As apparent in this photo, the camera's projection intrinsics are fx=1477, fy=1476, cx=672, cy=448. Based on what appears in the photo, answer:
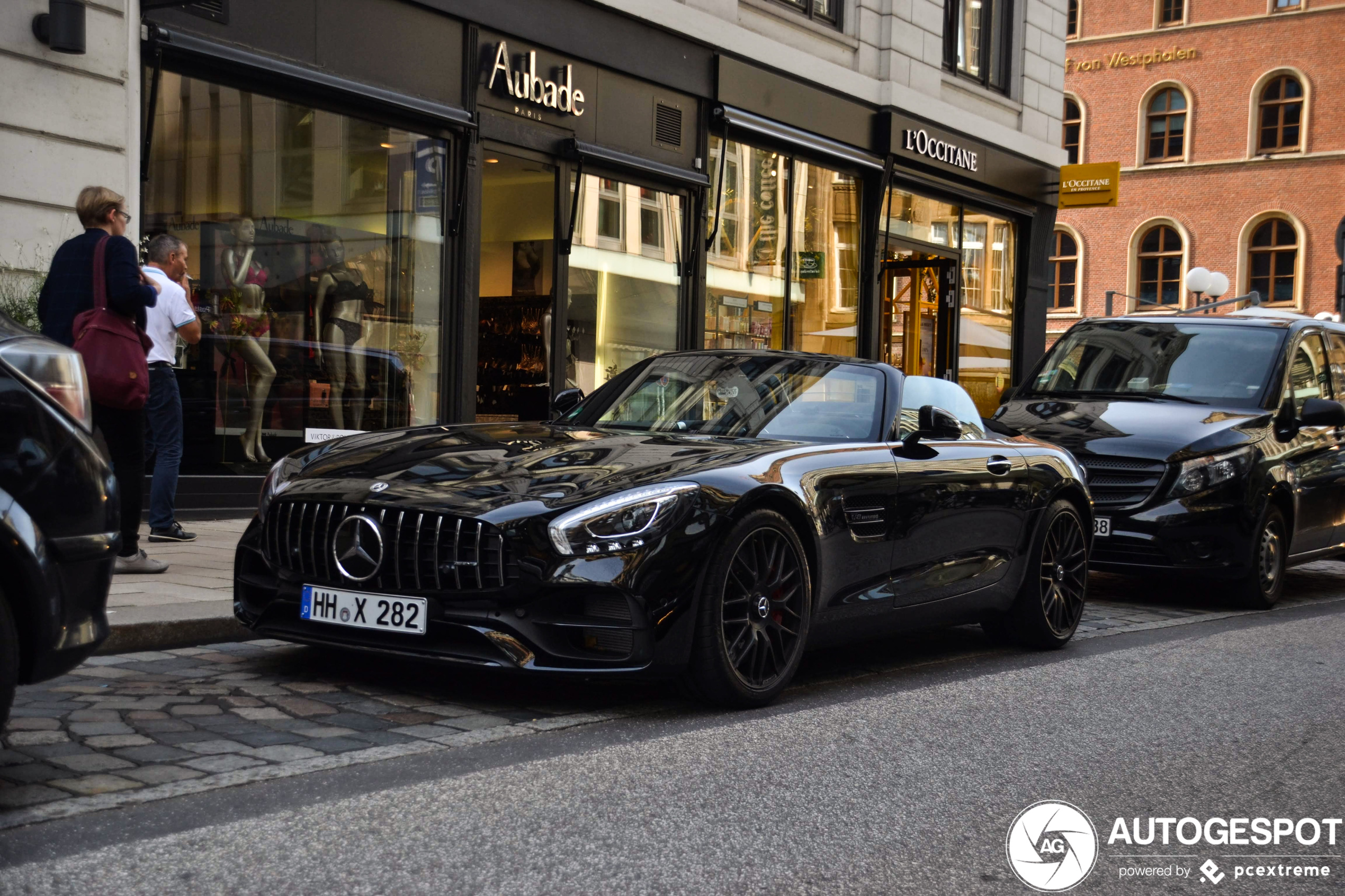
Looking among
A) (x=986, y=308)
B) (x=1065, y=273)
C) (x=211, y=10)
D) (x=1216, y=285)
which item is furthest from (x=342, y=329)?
(x=1065, y=273)

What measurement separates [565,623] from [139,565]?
3.56 metres

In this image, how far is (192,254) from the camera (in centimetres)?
1047

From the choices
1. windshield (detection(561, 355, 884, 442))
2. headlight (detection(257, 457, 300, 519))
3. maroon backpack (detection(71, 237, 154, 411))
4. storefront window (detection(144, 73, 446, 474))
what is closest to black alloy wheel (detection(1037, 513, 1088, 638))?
windshield (detection(561, 355, 884, 442))

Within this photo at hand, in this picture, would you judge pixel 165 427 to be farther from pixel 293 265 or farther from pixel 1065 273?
pixel 1065 273

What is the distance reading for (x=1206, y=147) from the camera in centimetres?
4966

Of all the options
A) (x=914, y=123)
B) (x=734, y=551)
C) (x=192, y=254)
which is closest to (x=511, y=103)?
(x=192, y=254)

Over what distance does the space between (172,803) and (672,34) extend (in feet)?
39.1

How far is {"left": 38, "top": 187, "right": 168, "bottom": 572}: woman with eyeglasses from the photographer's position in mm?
7238

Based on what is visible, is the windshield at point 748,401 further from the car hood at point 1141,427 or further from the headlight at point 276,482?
the car hood at point 1141,427

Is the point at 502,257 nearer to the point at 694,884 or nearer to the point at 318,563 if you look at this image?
the point at 318,563

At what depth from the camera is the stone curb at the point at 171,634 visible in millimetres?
5900

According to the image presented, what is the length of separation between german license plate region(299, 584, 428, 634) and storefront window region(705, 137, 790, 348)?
1090 cm

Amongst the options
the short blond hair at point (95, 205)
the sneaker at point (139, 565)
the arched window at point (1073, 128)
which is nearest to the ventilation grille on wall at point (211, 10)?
the short blond hair at point (95, 205)

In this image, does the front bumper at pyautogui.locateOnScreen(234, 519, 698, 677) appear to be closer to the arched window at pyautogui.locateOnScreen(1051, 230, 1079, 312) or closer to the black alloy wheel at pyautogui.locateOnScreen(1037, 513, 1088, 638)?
the black alloy wheel at pyautogui.locateOnScreen(1037, 513, 1088, 638)
